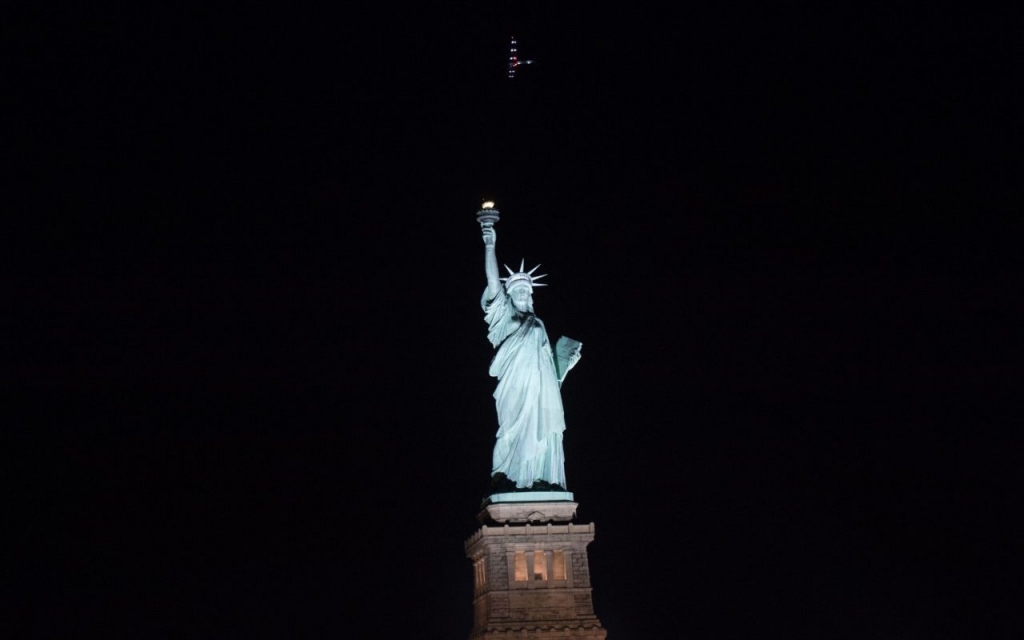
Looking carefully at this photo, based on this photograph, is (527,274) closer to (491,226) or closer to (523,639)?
(491,226)

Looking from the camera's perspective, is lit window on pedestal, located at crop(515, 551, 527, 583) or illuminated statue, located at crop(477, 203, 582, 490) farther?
illuminated statue, located at crop(477, 203, 582, 490)

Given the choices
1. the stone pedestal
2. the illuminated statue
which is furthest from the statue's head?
the stone pedestal

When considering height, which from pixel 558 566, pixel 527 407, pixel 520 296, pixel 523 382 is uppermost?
pixel 520 296

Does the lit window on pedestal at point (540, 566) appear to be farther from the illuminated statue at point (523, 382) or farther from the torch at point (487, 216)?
the torch at point (487, 216)

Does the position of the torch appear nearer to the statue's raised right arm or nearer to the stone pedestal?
the statue's raised right arm

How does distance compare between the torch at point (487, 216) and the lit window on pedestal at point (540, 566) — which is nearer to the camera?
the lit window on pedestal at point (540, 566)

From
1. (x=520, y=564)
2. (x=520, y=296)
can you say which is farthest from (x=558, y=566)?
(x=520, y=296)

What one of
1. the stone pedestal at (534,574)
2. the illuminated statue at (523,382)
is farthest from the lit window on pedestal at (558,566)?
the illuminated statue at (523,382)

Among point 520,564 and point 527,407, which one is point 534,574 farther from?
point 527,407
